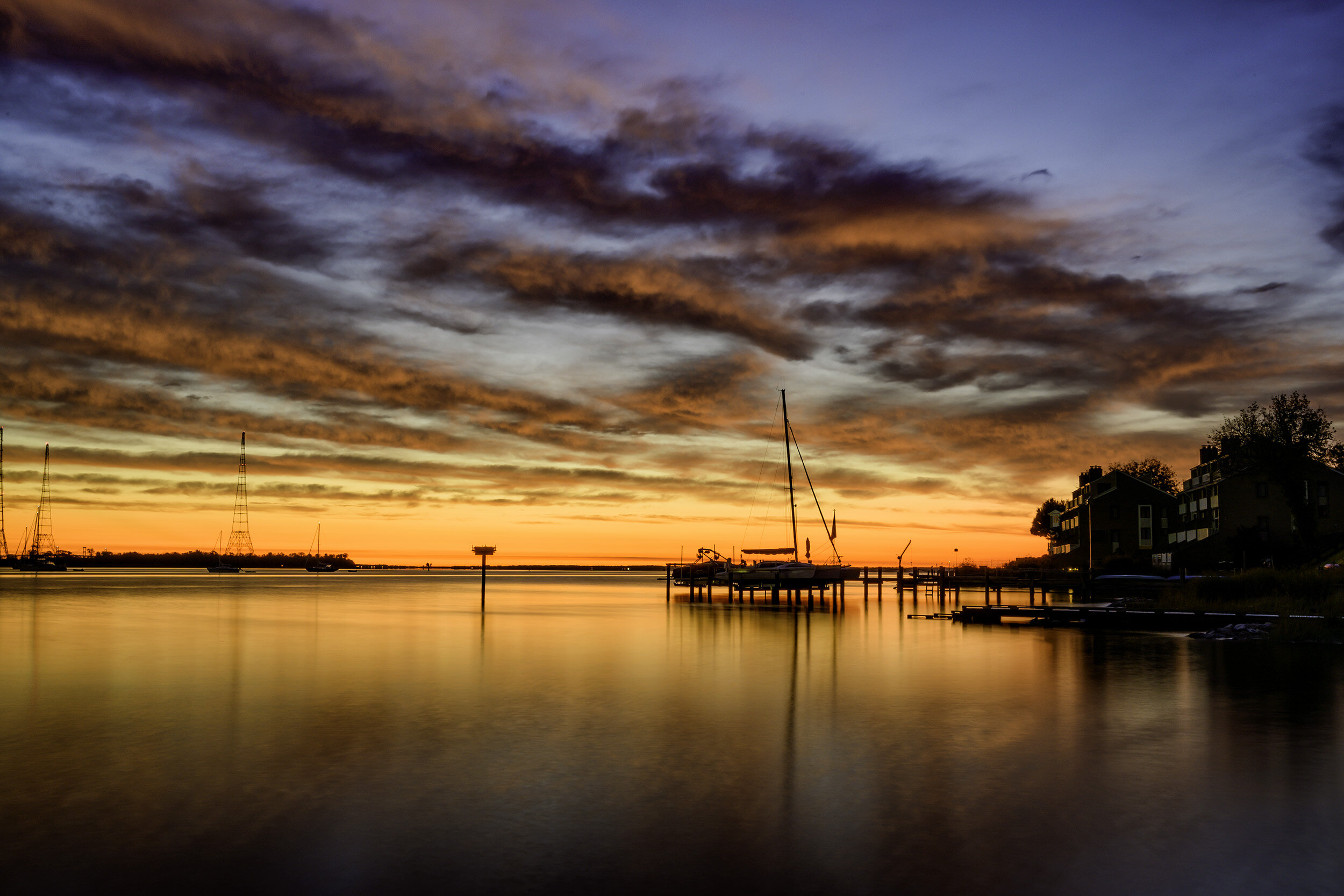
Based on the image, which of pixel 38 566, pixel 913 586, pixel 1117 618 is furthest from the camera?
pixel 38 566

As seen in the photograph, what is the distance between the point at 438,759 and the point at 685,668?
56.6 feet

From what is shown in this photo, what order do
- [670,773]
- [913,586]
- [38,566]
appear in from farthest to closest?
[38,566] < [913,586] < [670,773]

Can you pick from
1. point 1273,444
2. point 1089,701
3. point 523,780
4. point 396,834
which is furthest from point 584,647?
point 1273,444

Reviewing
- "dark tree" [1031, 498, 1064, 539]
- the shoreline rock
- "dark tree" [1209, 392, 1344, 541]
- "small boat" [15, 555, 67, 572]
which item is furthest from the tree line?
"small boat" [15, 555, 67, 572]

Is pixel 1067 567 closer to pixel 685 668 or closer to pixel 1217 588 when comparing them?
pixel 1217 588

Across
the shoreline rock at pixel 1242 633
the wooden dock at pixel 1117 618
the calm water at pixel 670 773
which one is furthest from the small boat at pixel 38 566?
the shoreline rock at pixel 1242 633

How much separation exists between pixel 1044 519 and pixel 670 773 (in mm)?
177314

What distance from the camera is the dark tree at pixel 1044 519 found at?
576 feet

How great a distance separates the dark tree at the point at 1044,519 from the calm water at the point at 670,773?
14689 centimetres

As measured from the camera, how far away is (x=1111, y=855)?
37.6 feet

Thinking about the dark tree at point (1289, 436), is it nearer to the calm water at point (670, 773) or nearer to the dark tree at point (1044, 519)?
the calm water at point (670, 773)

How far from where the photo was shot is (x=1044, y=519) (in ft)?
586

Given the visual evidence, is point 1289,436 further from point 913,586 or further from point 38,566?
point 38,566

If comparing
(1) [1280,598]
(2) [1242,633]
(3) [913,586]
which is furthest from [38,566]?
(1) [1280,598]
